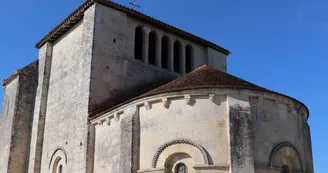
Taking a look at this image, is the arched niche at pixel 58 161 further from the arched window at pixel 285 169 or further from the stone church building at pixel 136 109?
the arched window at pixel 285 169

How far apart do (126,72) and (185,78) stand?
159 inches

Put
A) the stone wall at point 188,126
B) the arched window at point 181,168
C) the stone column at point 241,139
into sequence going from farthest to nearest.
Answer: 1. the arched window at point 181,168
2. the stone wall at point 188,126
3. the stone column at point 241,139

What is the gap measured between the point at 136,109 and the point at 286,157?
469 cm

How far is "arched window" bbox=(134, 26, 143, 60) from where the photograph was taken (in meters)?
18.2

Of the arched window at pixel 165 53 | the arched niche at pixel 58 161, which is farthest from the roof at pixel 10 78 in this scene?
the arched window at pixel 165 53

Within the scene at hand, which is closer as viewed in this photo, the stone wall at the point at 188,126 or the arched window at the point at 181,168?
the stone wall at the point at 188,126

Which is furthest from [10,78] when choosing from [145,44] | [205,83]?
[205,83]

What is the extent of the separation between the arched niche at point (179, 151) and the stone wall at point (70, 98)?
336 centimetres

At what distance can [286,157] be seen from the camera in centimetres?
1274

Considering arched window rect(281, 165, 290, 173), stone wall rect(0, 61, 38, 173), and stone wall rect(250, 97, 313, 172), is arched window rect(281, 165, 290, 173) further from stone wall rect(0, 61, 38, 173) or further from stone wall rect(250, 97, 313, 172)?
stone wall rect(0, 61, 38, 173)

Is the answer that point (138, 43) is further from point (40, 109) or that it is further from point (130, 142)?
point (130, 142)

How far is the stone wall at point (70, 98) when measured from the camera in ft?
50.9

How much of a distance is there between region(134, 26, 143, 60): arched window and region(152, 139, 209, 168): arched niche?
665 cm

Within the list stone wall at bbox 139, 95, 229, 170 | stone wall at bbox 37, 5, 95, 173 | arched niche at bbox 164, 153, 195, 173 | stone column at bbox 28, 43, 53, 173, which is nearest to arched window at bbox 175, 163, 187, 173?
arched niche at bbox 164, 153, 195, 173
